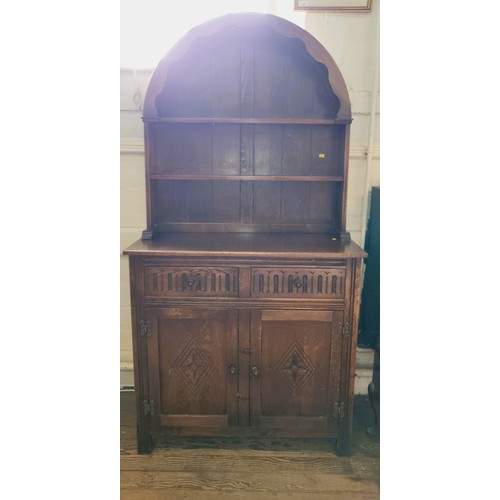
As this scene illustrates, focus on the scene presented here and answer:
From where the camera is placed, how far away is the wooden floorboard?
1671mm

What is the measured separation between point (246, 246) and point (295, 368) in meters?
0.58

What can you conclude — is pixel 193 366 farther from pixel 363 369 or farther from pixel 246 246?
pixel 363 369

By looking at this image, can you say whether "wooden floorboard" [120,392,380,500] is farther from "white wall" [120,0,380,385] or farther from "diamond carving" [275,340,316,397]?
"white wall" [120,0,380,385]

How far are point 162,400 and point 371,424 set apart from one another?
1072mm

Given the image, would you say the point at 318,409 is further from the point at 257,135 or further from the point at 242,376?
the point at 257,135

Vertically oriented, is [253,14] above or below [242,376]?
above

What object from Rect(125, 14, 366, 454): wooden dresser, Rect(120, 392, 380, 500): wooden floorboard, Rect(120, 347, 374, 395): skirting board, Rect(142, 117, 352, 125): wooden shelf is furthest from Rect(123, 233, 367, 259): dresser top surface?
Rect(120, 392, 380, 500): wooden floorboard

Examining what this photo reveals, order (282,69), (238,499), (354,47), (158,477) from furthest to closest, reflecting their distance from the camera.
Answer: (354,47), (282,69), (158,477), (238,499)

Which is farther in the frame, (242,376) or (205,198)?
(205,198)

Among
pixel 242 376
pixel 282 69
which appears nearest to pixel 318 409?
pixel 242 376

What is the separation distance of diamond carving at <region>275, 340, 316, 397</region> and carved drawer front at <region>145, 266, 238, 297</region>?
Result: 1.17ft

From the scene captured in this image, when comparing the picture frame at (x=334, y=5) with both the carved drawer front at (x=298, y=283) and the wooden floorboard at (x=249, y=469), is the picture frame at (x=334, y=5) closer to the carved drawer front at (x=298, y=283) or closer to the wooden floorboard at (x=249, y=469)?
the carved drawer front at (x=298, y=283)

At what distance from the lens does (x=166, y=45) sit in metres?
2.15

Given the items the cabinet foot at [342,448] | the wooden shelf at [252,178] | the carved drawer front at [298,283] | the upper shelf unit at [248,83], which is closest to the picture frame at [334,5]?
the upper shelf unit at [248,83]
